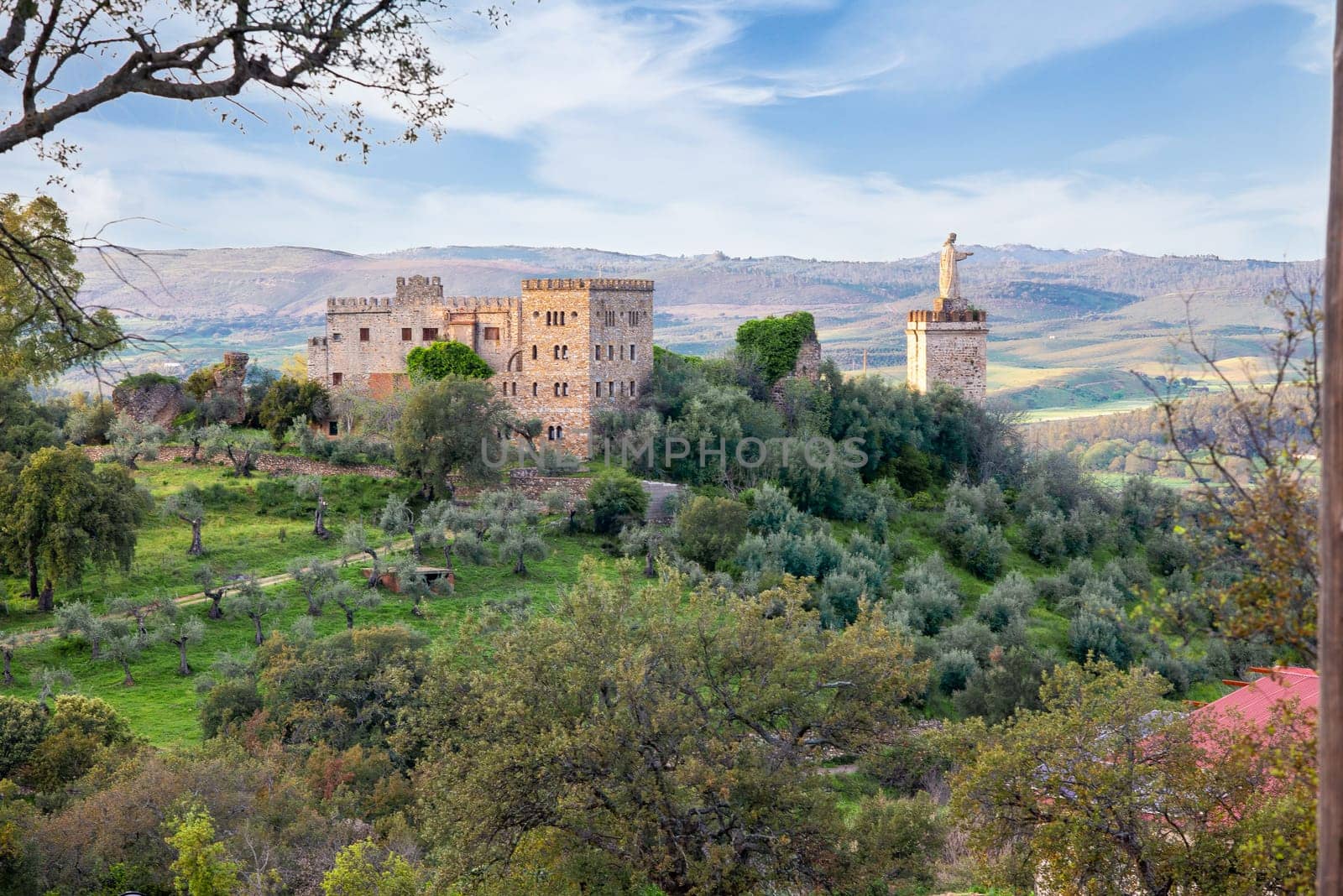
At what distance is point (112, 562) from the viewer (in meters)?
24.6

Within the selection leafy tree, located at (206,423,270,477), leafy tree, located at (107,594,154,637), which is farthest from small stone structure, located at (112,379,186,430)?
leafy tree, located at (107,594,154,637)

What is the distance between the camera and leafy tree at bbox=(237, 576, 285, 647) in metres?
22.9

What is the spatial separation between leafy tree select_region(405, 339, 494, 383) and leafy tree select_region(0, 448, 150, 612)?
14.8 metres

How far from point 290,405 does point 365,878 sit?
30193 millimetres

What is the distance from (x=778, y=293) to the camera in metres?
167

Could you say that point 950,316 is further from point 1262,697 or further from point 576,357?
point 1262,697

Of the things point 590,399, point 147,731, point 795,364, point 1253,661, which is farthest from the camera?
point 795,364

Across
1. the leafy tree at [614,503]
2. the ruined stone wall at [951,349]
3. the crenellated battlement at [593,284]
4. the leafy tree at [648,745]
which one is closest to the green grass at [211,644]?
the leafy tree at [614,503]

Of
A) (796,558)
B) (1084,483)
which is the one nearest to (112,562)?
(796,558)

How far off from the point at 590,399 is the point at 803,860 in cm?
2681

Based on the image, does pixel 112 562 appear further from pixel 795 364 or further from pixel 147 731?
pixel 795 364

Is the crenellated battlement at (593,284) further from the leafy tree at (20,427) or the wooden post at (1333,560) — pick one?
the wooden post at (1333,560)

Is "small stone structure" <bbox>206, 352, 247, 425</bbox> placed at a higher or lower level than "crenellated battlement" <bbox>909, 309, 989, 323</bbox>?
lower

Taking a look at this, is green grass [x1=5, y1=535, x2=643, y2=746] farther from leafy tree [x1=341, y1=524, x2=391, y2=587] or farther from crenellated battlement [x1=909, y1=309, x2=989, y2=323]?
crenellated battlement [x1=909, y1=309, x2=989, y2=323]
